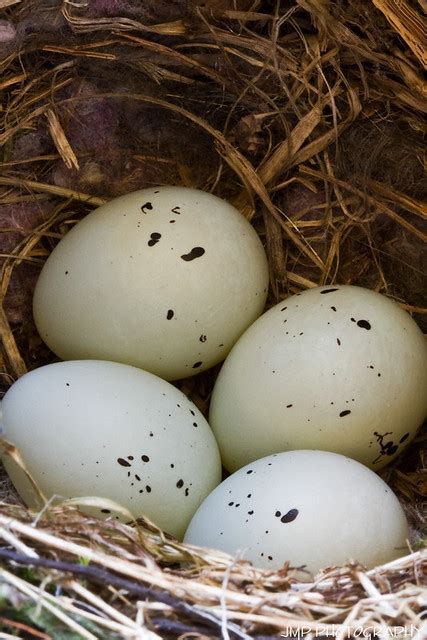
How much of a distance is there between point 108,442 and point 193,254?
1.23 feet

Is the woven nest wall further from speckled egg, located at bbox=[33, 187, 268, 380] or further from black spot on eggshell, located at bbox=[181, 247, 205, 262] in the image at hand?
black spot on eggshell, located at bbox=[181, 247, 205, 262]

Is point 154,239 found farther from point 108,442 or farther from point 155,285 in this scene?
point 108,442

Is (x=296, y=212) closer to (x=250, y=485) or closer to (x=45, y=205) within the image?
(x=45, y=205)

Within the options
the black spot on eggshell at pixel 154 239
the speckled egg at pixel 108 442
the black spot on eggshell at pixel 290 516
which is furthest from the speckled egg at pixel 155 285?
the black spot on eggshell at pixel 290 516

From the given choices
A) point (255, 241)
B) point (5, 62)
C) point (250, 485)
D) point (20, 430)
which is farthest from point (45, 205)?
point (250, 485)

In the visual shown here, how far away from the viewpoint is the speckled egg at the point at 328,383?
1.54 meters

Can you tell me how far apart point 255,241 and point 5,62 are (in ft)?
1.77

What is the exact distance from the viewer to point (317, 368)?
155cm

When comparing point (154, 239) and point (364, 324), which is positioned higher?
point (364, 324)

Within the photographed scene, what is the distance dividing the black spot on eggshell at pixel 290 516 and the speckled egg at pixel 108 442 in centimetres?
22

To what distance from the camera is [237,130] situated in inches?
72.4

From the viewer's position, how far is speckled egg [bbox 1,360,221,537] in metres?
1.42

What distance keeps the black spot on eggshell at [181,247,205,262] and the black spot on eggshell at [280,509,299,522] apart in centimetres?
50

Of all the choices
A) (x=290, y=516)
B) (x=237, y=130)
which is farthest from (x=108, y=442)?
(x=237, y=130)
